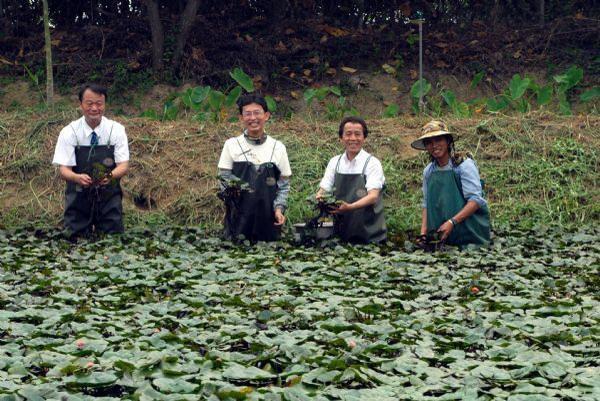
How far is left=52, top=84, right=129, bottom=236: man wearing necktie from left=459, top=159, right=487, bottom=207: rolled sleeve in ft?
8.28

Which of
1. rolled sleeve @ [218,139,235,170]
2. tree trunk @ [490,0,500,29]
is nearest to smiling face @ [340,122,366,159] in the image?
rolled sleeve @ [218,139,235,170]

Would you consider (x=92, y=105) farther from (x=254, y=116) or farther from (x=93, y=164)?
(x=254, y=116)

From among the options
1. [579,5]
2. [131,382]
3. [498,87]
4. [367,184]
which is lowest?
[131,382]

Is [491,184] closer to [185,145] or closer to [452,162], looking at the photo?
[452,162]

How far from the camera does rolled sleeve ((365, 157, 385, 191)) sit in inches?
313

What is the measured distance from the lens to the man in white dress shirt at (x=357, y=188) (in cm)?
800

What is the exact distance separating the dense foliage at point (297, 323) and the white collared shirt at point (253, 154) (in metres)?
0.76

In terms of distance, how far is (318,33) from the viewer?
1524 cm

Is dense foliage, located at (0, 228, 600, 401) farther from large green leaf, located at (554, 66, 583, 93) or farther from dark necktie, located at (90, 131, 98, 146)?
large green leaf, located at (554, 66, 583, 93)

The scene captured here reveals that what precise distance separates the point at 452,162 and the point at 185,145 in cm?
362

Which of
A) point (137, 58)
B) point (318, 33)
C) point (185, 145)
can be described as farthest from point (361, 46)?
point (185, 145)

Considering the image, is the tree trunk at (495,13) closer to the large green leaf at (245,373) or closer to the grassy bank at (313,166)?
the grassy bank at (313,166)

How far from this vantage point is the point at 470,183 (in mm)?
7730

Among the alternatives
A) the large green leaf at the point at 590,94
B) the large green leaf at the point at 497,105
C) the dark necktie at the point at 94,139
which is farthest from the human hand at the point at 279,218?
the large green leaf at the point at 590,94
